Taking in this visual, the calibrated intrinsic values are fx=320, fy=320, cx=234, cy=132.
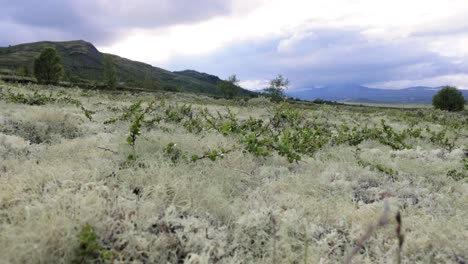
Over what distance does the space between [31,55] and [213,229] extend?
688 ft

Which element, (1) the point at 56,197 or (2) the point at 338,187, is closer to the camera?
(1) the point at 56,197

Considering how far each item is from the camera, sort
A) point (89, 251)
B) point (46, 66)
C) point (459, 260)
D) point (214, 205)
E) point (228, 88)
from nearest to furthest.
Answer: point (89, 251) < point (459, 260) < point (214, 205) < point (46, 66) < point (228, 88)

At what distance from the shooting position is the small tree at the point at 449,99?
75.8 m

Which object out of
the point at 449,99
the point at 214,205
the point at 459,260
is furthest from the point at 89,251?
the point at 449,99

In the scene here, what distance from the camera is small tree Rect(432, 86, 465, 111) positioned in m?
75.8

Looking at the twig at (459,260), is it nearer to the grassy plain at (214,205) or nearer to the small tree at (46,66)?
the grassy plain at (214,205)

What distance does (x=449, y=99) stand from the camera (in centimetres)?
7638

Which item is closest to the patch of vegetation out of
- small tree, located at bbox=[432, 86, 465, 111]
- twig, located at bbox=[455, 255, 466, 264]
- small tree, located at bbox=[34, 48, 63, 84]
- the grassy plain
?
the grassy plain

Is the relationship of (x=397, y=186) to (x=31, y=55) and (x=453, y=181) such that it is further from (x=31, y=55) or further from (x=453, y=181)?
(x=31, y=55)

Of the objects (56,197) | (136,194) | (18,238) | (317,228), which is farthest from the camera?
(136,194)

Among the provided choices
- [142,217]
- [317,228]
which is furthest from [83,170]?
[317,228]

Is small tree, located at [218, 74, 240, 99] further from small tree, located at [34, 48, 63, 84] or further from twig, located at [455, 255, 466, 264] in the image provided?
twig, located at [455, 255, 466, 264]

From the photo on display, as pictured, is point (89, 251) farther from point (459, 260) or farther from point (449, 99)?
point (449, 99)

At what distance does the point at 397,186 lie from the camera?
4.75 metres
